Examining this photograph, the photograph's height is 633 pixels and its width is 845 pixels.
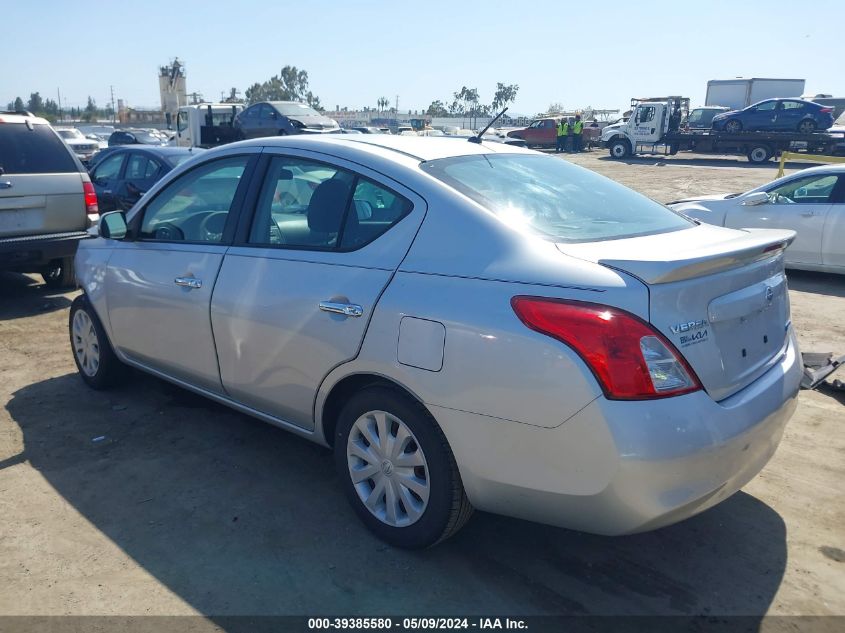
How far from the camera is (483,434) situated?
267 cm

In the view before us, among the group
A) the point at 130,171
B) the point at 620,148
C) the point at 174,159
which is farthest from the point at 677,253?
the point at 620,148

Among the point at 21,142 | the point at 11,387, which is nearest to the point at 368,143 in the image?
the point at 11,387

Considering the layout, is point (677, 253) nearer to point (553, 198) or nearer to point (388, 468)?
A: point (553, 198)

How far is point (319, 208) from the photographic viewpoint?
3.46 m

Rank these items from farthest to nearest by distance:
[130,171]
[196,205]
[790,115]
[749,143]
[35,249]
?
[749,143] < [790,115] < [130,171] < [35,249] < [196,205]

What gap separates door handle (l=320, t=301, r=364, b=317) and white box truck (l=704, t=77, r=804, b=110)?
145 feet

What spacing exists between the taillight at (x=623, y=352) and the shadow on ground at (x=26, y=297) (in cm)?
648

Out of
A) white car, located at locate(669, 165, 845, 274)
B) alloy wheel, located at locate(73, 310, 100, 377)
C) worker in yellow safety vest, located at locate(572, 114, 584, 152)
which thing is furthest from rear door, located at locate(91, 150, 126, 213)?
worker in yellow safety vest, located at locate(572, 114, 584, 152)

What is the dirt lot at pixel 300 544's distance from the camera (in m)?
2.81

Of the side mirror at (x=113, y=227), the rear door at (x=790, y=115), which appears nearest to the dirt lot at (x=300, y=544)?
the side mirror at (x=113, y=227)

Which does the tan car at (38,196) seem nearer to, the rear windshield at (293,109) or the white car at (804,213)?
the white car at (804,213)

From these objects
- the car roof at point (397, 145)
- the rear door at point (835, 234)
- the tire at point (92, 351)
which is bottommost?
the tire at point (92, 351)

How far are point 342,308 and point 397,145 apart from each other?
963 millimetres

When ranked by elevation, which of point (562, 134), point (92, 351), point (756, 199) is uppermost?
point (562, 134)
